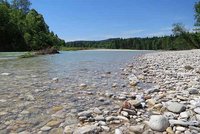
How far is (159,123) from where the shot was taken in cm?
389

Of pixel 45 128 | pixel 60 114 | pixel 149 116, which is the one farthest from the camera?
pixel 60 114

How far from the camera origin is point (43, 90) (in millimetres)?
6938

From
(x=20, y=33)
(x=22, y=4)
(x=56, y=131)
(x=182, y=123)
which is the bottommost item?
(x=56, y=131)

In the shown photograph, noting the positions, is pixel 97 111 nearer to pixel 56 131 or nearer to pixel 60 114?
pixel 60 114

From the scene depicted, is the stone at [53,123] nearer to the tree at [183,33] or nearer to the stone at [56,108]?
the stone at [56,108]

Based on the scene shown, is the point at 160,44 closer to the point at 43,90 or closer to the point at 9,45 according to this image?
the point at 9,45

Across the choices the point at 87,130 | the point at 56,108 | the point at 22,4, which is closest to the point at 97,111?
the point at 56,108

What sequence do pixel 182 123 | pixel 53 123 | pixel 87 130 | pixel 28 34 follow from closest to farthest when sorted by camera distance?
pixel 87 130
pixel 182 123
pixel 53 123
pixel 28 34

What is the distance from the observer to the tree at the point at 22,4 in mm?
90688

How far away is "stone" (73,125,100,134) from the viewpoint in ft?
12.3

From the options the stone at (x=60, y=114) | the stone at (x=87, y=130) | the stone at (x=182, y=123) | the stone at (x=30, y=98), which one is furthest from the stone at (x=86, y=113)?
the stone at (x=30, y=98)

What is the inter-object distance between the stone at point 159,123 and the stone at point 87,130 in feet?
2.62

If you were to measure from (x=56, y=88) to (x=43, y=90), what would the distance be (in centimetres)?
42

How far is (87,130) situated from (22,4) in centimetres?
9488
